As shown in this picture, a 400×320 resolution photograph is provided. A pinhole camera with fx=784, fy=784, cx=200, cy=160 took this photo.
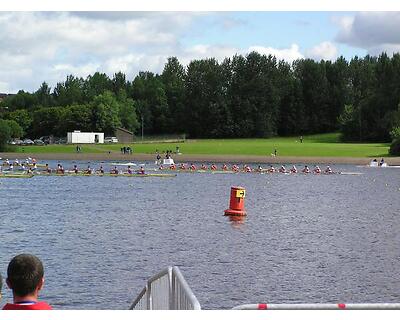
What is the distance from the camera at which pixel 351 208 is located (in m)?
44.5

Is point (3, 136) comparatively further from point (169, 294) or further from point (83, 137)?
point (169, 294)

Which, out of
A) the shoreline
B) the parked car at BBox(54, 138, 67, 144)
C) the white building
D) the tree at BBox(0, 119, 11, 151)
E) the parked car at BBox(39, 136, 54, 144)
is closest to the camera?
the shoreline

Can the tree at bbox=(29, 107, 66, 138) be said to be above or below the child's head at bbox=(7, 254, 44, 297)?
above

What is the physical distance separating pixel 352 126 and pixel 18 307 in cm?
12439

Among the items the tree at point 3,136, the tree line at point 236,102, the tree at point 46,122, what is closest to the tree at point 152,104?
the tree line at point 236,102

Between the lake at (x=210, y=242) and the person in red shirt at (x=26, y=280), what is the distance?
12.4 m

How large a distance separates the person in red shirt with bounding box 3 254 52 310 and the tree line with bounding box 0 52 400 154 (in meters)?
126

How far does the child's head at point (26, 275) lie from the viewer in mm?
5070

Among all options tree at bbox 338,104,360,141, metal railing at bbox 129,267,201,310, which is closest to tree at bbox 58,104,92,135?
tree at bbox 338,104,360,141

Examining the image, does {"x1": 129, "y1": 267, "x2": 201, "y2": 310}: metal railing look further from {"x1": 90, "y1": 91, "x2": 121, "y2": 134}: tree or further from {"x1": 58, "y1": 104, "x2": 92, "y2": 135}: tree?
{"x1": 58, "y1": 104, "x2": 92, "y2": 135}: tree

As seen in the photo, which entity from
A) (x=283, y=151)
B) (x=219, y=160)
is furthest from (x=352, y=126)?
(x=219, y=160)

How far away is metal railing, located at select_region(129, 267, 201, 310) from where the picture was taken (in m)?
5.25

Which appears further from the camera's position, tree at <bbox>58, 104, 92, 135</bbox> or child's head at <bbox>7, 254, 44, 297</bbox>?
tree at <bbox>58, 104, 92, 135</bbox>

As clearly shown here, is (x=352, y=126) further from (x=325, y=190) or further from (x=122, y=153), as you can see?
(x=325, y=190)
